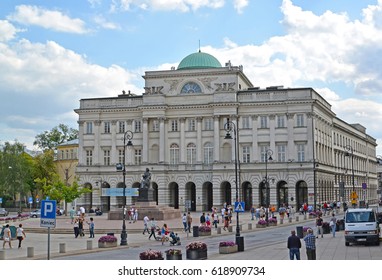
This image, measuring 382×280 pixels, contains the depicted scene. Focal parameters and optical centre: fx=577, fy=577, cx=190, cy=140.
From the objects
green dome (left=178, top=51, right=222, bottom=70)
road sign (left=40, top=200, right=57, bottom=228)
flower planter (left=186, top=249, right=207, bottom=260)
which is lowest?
flower planter (left=186, top=249, right=207, bottom=260)

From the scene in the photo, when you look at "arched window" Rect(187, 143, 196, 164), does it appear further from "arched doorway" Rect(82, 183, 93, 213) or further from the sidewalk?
the sidewalk

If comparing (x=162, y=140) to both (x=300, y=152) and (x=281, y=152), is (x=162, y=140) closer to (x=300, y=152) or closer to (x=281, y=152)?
(x=281, y=152)

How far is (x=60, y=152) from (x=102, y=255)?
3829 inches

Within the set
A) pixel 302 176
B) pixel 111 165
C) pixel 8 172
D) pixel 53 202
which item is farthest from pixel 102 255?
pixel 8 172

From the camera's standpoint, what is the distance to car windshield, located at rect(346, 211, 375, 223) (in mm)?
34172

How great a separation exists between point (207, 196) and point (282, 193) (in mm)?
12907

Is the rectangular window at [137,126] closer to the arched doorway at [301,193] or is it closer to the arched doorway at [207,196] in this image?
the arched doorway at [207,196]

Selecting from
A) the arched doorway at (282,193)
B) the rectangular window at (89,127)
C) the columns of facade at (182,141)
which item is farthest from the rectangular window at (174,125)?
the arched doorway at (282,193)

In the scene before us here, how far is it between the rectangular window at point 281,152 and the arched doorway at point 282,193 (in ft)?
13.4

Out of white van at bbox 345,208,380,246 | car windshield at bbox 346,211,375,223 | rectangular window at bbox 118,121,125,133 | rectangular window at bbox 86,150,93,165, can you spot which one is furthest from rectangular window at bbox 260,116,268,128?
white van at bbox 345,208,380,246

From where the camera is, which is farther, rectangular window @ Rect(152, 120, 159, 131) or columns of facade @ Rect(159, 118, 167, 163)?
rectangular window @ Rect(152, 120, 159, 131)

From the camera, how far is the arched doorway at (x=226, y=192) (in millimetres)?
96562

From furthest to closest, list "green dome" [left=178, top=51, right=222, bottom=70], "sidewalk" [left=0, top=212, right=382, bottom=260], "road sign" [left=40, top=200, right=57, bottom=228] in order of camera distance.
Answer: "green dome" [left=178, top=51, right=222, bottom=70], "sidewalk" [left=0, top=212, right=382, bottom=260], "road sign" [left=40, top=200, right=57, bottom=228]

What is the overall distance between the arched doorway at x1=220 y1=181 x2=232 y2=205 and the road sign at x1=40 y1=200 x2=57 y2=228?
7482 cm
